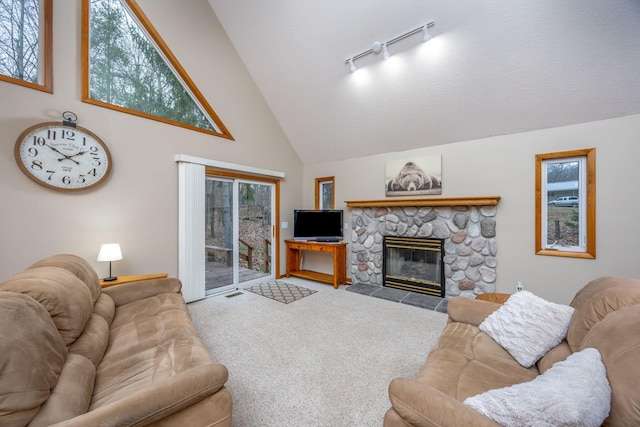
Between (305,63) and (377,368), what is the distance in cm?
394

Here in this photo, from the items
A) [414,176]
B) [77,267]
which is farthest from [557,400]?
[414,176]

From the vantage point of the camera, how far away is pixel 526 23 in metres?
2.46

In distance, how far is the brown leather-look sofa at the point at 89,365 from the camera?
934 millimetres

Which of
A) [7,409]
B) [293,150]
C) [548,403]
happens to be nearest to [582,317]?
[548,403]

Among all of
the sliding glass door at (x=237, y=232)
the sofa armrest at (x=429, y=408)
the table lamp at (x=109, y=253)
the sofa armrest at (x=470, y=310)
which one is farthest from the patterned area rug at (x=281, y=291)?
the sofa armrest at (x=429, y=408)

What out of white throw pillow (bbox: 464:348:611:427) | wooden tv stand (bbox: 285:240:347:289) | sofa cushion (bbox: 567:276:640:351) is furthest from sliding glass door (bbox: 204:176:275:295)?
sofa cushion (bbox: 567:276:640:351)

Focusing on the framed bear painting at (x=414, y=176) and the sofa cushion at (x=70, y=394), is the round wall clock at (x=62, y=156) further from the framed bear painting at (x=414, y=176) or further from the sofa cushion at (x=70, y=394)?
the framed bear painting at (x=414, y=176)

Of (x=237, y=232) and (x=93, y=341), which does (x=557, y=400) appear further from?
(x=237, y=232)

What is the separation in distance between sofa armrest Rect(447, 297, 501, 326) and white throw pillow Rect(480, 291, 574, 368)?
0.44 feet

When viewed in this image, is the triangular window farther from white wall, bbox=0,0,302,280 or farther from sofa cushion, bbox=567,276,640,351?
sofa cushion, bbox=567,276,640,351

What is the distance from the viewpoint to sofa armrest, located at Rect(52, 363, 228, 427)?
0.92 meters

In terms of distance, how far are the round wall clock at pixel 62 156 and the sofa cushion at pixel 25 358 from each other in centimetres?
206

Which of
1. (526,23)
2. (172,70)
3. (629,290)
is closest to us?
(629,290)

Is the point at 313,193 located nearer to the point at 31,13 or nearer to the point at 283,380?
the point at 283,380
